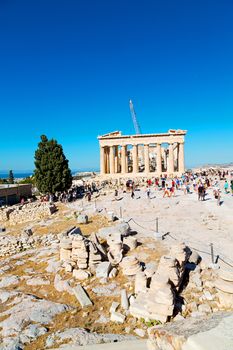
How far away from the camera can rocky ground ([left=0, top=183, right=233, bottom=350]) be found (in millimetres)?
7508

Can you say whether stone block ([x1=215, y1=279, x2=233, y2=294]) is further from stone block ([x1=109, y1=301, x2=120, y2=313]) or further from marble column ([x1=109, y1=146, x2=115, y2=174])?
marble column ([x1=109, y1=146, x2=115, y2=174])

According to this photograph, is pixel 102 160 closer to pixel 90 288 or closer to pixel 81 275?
pixel 81 275

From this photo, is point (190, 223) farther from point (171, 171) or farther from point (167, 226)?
point (171, 171)

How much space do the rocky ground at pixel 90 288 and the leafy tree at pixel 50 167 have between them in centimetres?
1231

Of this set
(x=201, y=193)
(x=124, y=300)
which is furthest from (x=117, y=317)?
(x=201, y=193)

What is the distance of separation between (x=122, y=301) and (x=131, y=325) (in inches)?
40.3

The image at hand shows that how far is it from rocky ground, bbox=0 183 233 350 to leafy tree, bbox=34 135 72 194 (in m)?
12.3

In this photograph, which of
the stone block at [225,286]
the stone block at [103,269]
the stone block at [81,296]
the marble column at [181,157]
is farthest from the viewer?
the marble column at [181,157]

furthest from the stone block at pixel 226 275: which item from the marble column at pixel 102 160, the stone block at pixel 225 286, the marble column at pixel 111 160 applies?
the marble column at pixel 102 160

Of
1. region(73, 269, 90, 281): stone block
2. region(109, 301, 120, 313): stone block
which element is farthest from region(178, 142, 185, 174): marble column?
region(109, 301, 120, 313): stone block

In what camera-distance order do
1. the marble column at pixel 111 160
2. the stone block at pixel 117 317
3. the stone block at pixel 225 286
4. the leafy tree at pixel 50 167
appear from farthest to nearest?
the marble column at pixel 111 160 → the leafy tree at pixel 50 167 → the stone block at pixel 225 286 → the stone block at pixel 117 317

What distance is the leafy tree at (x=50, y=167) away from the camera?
101 feet

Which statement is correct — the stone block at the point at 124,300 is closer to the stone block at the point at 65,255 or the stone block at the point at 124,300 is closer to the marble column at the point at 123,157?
the stone block at the point at 65,255

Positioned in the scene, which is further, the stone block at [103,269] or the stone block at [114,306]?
the stone block at [103,269]
